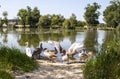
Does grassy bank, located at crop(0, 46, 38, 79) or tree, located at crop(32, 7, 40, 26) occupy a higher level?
tree, located at crop(32, 7, 40, 26)

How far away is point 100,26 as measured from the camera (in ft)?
400

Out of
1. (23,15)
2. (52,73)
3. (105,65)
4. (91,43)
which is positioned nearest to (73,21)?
(23,15)

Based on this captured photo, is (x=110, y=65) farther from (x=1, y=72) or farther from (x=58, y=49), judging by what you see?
(x=58, y=49)

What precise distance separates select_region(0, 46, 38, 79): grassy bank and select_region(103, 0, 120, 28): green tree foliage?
103 m

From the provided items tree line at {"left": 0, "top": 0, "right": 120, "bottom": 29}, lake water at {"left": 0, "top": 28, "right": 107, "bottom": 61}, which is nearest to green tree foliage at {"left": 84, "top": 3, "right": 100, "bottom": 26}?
tree line at {"left": 0, "top": 0, "right": 120, "bottom": 29}

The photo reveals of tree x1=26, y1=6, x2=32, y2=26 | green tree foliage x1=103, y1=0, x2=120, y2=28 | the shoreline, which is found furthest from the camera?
tree x1=26, y1=6, x2=32, y2=26

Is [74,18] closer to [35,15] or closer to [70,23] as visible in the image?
[70,23]

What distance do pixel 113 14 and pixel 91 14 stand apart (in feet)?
39.5

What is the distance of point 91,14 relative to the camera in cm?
12344

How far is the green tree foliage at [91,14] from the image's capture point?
403 feet

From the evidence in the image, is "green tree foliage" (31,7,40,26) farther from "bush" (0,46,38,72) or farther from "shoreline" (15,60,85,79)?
"shoreline" (15,60,85,79)

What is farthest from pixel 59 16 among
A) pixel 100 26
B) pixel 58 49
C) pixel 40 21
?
pixel 58 49

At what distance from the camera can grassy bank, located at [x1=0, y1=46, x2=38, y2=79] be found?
1056 cm

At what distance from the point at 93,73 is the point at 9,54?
12.4ft
